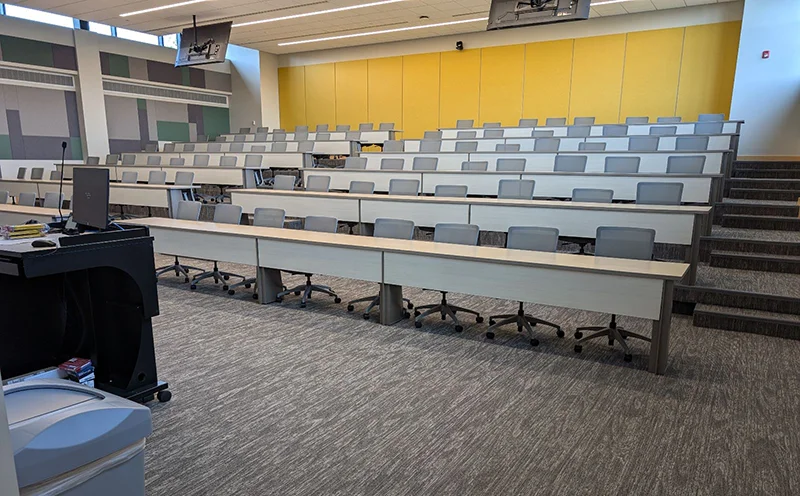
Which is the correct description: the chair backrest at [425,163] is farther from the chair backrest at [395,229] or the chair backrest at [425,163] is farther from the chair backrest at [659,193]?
the chair backrest at [659,193]

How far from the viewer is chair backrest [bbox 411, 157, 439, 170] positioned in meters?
8.10

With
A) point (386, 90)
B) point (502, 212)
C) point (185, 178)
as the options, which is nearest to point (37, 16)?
point (185, 178)

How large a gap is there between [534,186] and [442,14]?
6909 mm

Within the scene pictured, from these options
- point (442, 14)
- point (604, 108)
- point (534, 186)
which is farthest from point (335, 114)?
point (534, 186)

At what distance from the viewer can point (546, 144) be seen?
8.62 m

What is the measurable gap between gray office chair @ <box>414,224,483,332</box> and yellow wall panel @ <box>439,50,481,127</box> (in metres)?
10.00

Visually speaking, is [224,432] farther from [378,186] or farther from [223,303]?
[378,186]

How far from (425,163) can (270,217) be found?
3254mm

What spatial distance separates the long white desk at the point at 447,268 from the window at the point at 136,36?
445 inches

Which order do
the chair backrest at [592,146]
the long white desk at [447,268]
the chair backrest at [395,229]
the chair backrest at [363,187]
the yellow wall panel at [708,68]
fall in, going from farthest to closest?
the yellow wall panel at [708,68]
the chair backrest at [592,146]
the chair backrest at [363,187]
the chair backrest at [395,229]
the long white desk at [447,268]

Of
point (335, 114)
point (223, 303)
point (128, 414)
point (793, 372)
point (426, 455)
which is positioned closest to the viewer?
point (128, 414)

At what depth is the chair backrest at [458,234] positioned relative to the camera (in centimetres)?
473

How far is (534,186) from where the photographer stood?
6543 mm

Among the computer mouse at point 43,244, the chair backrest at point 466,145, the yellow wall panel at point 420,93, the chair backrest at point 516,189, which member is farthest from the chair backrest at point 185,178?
the yellow wall panel at point 420,93
